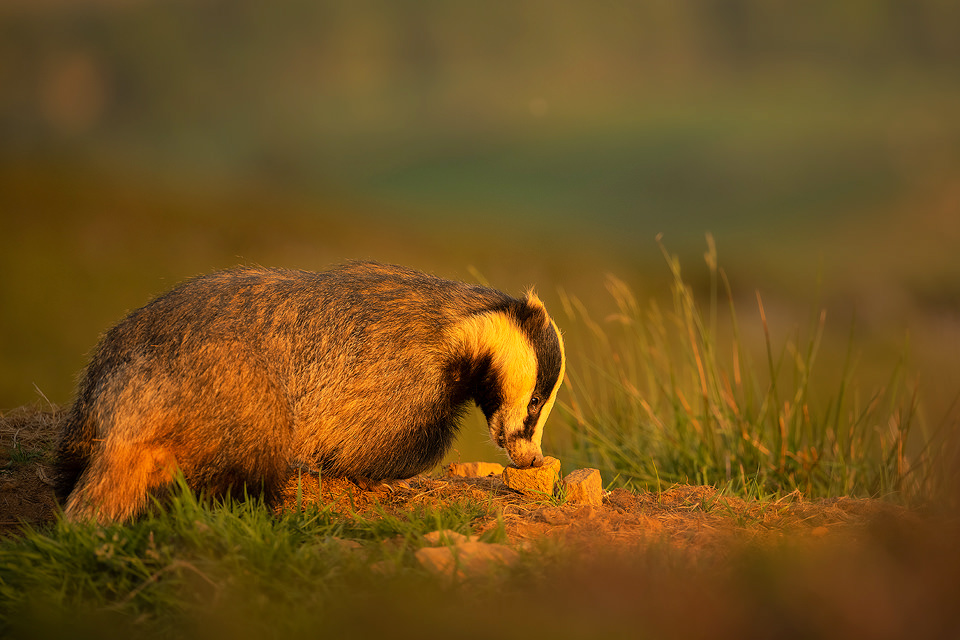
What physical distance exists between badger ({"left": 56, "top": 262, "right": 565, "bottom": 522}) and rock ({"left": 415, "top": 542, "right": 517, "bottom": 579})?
1.28 m

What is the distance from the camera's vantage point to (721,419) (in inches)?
231

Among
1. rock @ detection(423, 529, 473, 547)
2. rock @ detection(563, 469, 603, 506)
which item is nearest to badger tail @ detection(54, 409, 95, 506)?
rock @ detection(423, 529, 473, 547)

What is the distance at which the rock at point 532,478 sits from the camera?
4.24 metres

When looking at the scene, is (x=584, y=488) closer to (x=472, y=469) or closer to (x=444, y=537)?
(x=444, y=537)

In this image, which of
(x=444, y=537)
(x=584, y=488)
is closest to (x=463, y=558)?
(x=444, y=537)

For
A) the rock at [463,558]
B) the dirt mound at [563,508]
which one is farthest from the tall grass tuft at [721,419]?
the rock at [463,558]

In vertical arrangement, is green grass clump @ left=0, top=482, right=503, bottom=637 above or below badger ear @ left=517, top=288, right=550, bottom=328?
below

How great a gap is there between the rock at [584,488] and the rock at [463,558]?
41.7 inches

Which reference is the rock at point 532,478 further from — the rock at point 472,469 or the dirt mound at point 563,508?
the rock at point 472,469

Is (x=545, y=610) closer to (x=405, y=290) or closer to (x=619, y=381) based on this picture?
(x=405, y=290)

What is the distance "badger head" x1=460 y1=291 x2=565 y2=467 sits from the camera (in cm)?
433

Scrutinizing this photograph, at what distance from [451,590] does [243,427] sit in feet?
5.45

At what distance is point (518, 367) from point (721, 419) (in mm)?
2249

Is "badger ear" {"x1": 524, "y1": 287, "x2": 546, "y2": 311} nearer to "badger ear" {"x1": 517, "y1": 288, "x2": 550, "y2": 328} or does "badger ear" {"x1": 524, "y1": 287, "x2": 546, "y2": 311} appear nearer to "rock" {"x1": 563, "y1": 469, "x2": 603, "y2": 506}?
"badger ear" {"x1": 517, "y1": 288, "x2": 550, "y2": 328}
